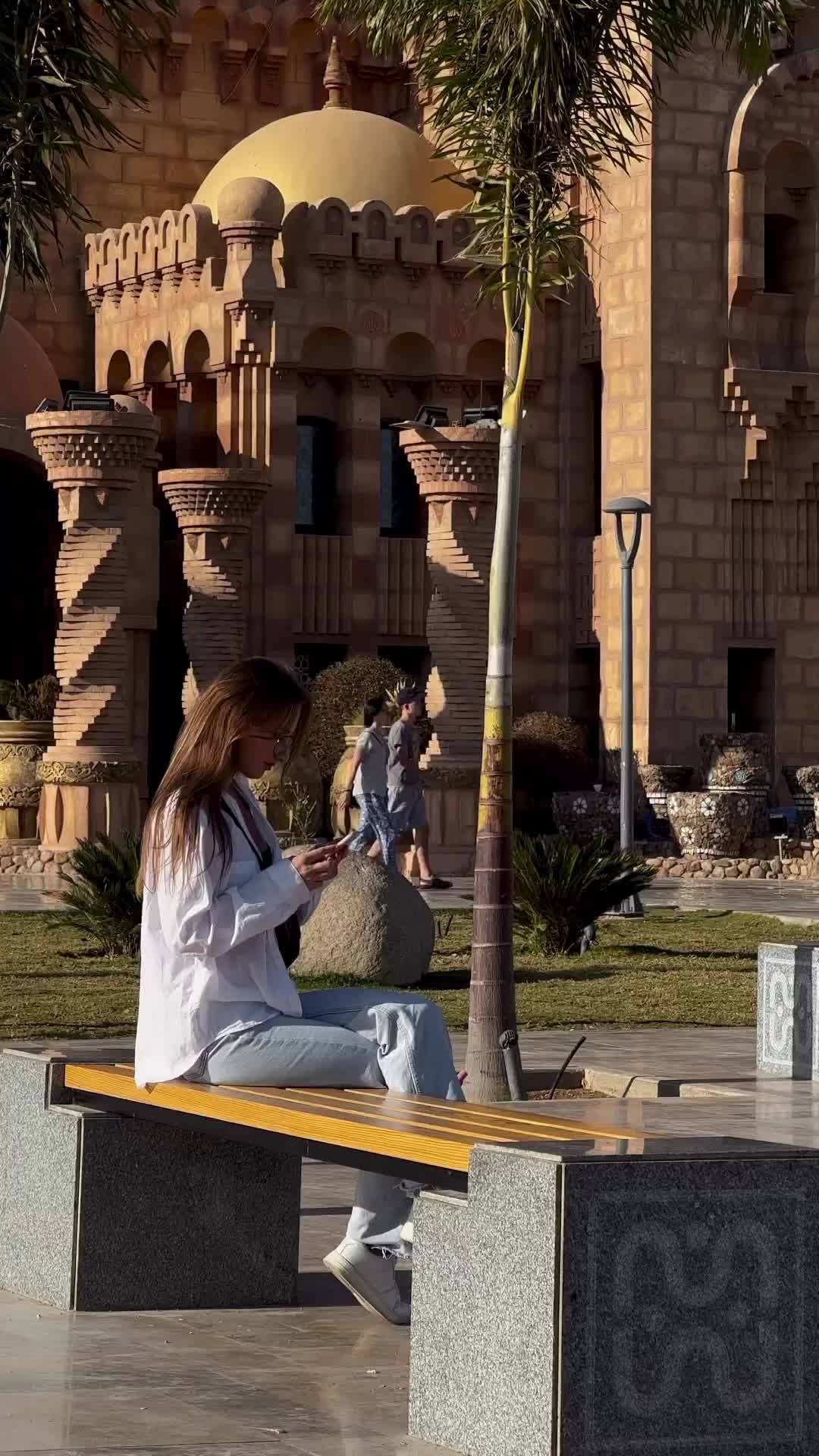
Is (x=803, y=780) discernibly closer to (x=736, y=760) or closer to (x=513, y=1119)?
(x=736, y=760)

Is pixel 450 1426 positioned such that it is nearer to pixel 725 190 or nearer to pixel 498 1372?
pixel 498 1372

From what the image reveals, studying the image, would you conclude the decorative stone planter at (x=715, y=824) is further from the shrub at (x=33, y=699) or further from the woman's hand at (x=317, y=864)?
the woman's hand at (x=317, y=864)

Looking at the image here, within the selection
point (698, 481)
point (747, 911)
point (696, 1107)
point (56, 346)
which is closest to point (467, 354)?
point (698, 481)

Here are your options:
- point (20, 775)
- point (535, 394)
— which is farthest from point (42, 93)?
point (535, 394)

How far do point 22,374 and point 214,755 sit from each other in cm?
3126

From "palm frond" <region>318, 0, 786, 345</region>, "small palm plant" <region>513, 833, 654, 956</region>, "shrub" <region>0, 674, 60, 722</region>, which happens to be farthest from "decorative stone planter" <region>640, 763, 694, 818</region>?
"palm frond" <region>318, 0, 786, 345</region>

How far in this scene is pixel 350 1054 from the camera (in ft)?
21.0

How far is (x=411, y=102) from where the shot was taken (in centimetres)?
4181

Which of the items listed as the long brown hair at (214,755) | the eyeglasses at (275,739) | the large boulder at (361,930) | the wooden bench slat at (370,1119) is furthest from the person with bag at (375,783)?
the long brown hair at (214,755)

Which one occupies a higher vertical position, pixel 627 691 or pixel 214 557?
pixel 214 557

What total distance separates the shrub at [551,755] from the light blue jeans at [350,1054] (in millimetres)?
27202

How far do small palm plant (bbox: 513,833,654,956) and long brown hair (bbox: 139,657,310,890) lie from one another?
37.6 feet

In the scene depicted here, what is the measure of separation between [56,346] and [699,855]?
1392 centimetres

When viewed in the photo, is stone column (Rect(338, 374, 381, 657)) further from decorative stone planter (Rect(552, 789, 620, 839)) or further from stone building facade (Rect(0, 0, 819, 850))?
decorative stone planter (Rect(552, 789, 620, 839))
